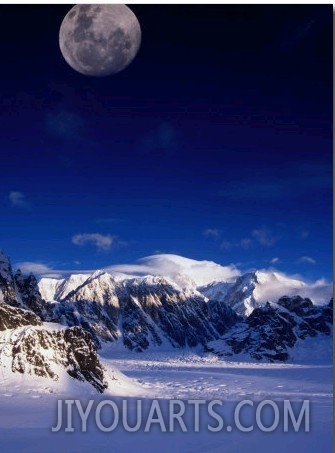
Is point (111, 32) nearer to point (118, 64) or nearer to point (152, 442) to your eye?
point (118, 64)

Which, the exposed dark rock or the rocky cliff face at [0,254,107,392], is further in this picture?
the exposed dark rock

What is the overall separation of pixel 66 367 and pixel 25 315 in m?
10.9

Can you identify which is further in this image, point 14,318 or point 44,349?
point 14,318

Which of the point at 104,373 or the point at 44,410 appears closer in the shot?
the point at 44,410

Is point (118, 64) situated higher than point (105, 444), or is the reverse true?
point (118, 64)

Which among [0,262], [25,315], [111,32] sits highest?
[111,32]

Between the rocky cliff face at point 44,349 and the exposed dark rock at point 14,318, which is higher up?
the exposed dark rock at point 14,318

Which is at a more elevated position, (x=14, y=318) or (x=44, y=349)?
(x=14, y=318)

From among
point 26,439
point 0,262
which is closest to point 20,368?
point 26,439

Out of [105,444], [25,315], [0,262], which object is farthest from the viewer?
[0,262]

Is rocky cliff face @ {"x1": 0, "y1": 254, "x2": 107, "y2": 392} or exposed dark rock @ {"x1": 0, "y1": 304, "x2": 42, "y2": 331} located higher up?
exposed dark rock @ {"x1": 0, "y1": 304, "x2": 42, "y2": 331}

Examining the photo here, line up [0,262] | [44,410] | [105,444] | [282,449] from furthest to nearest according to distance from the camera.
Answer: [0,262] → [44,410] → [282,449] → [105,444]

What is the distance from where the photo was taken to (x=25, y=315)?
62.2 m

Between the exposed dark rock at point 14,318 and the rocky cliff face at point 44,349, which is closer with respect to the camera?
the rocky cliff face at point 44,349
